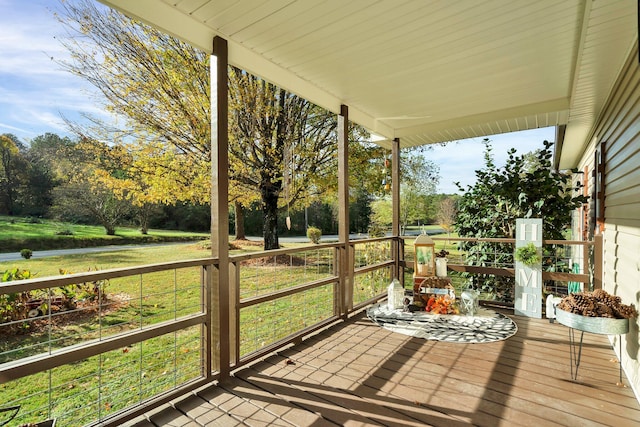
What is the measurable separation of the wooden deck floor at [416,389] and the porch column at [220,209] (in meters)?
0.32

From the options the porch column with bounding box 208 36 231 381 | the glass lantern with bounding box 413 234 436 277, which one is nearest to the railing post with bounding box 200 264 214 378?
the porch column with bounding box 208 36 231 381

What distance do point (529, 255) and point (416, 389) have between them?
267cm

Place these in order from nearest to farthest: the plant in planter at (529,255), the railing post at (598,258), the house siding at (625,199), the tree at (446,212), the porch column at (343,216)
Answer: the house siding at (625,199) < the railing post at (598,258) < the porch column at (343,216) < the plant in planter at (529,255) < the tree at (446,212)

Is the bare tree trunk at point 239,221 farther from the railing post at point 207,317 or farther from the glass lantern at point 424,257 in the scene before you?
the railing post at point 207,317

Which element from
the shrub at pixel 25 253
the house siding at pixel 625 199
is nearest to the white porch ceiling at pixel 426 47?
the house siding at pixel 625 199

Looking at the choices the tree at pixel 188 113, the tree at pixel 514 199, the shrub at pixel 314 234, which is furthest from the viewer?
the shrub at pixel 314 234

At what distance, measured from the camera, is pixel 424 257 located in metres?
4.43

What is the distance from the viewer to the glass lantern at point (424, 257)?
4406 millimetres

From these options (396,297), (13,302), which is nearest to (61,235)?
(13,302)

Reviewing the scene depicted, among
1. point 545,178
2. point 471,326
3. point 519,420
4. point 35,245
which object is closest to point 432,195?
point 545,178

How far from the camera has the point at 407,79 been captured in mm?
3240

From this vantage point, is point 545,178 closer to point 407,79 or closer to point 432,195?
point 407,79

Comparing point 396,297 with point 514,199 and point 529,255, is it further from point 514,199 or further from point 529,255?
point 514,199

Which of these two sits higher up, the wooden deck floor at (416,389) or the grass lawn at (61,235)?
the grass lawn at (61,235)
